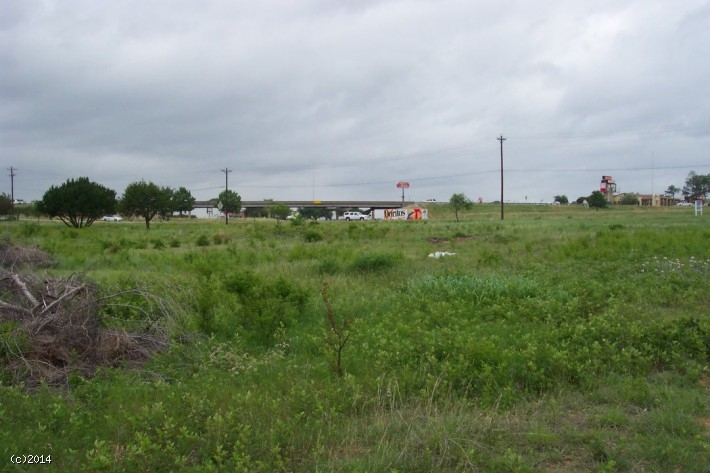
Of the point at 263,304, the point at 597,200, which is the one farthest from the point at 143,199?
the point at 597,200

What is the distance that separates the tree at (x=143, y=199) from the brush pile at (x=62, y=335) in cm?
5480

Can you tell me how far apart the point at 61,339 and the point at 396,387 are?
3725 mm

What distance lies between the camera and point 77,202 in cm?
5147

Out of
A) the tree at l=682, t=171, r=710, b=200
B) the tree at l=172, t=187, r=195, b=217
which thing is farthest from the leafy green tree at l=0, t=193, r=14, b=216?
the tree at l=682, t=171, r=710, b=200

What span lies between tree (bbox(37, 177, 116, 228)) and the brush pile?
48.7 m

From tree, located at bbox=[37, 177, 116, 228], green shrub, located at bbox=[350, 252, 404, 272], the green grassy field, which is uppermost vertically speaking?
tree, located at bbox=[37, 177, 116, 228]

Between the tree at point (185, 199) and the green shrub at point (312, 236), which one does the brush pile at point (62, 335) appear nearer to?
the green shrub at point (312, 236)

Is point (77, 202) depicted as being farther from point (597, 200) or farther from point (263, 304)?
point (597, 200)

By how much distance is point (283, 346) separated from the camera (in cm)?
666

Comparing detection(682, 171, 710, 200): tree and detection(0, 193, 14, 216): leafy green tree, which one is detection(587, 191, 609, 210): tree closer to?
detection(682, 171, 710, 200): tree

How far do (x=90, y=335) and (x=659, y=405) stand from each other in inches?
231

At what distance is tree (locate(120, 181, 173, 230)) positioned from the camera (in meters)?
59.3

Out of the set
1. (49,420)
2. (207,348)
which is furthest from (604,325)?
(49,420)

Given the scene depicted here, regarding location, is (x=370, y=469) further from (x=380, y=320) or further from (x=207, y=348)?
(x=380, y=320)
